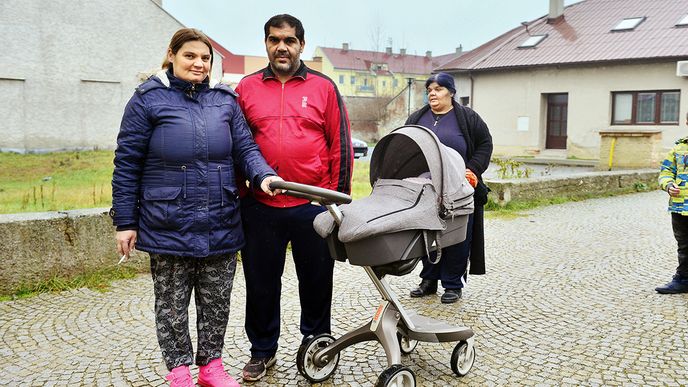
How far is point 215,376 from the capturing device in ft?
11.2

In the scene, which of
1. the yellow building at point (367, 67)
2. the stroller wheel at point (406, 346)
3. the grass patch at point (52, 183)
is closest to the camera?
the stroller wheel at point (406, 346)

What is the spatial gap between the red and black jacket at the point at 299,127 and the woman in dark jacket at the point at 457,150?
1.63 m

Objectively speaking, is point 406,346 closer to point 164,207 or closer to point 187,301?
point 187,301

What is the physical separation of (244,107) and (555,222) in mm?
7018

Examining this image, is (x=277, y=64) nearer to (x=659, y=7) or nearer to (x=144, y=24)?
(x=144, y=24)

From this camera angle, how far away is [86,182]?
11.5 meters

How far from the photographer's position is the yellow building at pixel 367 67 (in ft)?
231

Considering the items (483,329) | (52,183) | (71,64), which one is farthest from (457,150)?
(71,64)

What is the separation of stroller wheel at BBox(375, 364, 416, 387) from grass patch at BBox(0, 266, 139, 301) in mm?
3216

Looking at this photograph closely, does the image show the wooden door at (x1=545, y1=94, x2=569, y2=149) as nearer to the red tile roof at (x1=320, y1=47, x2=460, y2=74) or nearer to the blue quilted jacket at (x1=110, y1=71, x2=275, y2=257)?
the blue quilted jacket at (x1=110, y1=71, x2=275, y2=257)

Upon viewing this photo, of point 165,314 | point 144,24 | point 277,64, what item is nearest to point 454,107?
point 277,64

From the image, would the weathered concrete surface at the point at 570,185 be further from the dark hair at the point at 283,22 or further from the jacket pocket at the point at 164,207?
the jacket pocket at the point at 164,207

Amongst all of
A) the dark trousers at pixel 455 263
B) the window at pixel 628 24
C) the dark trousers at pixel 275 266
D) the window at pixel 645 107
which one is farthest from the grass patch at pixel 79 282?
the window at pixel 628 24

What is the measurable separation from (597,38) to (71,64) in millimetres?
20771
